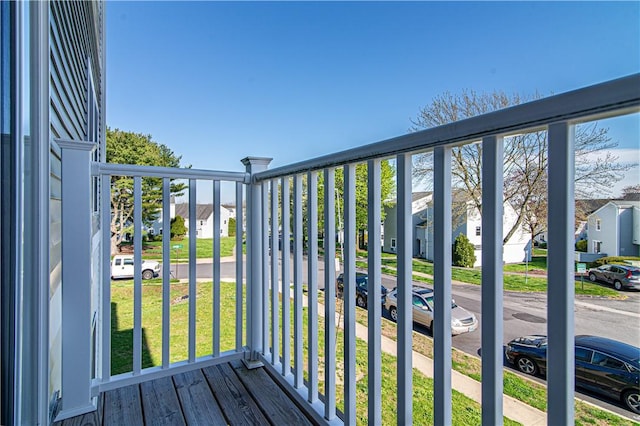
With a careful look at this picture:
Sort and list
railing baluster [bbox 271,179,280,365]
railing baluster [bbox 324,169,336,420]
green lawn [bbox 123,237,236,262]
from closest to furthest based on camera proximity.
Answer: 1. railing baluster [bbox 324,169,336,420]
2. railing baluster [bbox 271,179,280,365]
3. green lawn [bbox 123,237,236,262]

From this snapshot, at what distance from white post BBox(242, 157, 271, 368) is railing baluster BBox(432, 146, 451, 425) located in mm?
1125

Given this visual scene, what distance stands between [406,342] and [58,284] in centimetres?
156

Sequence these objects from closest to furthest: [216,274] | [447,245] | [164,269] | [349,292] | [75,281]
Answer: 1. [447,245]
2. [349,292]
3. [75,281]
4. [164,269]
5. [216,274]

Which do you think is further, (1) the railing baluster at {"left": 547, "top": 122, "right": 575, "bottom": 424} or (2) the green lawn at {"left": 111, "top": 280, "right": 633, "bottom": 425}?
(2) the green lawn at {"left": 111, "top": 280, "right": 633, "bottom": 425}

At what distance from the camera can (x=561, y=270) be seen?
1.77 ft

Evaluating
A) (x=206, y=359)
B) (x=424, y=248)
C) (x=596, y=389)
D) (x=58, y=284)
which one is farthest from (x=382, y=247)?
(x=58, y=284)

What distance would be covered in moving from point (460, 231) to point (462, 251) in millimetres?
73

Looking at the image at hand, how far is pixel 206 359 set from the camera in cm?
169

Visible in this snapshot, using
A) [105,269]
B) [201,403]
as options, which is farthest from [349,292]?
[105,269]

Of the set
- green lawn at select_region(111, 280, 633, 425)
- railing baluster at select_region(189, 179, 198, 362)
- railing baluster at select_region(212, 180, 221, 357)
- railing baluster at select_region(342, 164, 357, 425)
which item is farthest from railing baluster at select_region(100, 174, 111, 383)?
green lawn at select_region(111, 280, 633, 425)

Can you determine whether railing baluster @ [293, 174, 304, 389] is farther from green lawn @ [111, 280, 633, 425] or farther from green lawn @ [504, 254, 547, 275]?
green lawn @ [504, 254, 547, 275]

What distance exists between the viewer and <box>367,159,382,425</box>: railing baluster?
0.93m

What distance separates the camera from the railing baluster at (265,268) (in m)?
1.69

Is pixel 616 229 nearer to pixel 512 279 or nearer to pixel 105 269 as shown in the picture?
pixel 512 279
